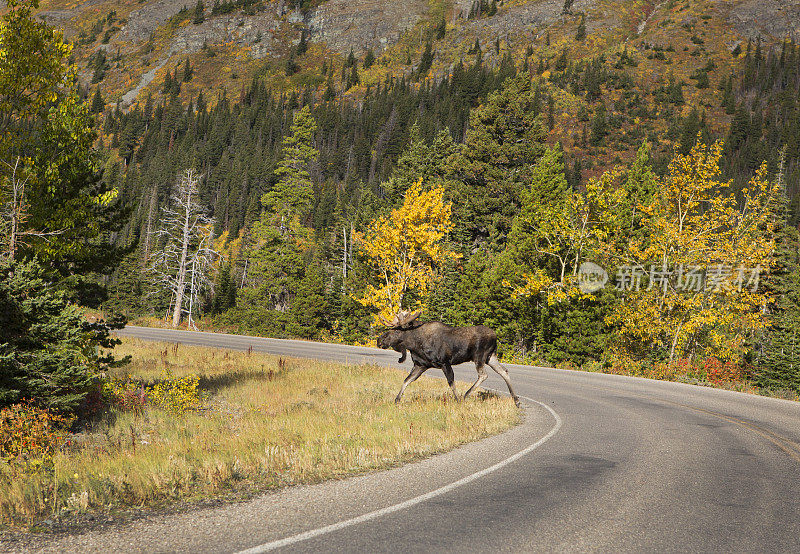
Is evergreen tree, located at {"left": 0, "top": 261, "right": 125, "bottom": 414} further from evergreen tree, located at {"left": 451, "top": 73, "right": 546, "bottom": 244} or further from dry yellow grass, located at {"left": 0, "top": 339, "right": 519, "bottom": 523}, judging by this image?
evergreen tree, located at {"left": 451, "top": 73, "right": 546, "bottom": 244}

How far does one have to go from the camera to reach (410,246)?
32438 mm

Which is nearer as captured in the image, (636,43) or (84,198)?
(84,198)

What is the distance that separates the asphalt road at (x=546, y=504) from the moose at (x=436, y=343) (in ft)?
8.48

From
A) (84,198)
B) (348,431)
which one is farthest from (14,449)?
(84,198)

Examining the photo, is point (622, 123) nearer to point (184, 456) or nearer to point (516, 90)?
point (516, 90)

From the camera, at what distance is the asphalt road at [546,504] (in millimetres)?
4191

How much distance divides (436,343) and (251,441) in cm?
487

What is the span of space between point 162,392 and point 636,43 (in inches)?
7124

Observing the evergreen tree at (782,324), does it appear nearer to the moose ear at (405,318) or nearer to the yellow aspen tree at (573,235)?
the yellow aspen tree at (573,235)

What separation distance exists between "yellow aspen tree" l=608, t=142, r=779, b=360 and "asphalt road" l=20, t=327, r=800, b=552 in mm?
13883

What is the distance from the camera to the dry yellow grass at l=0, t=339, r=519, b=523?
17.5ft

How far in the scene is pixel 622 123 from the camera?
121m

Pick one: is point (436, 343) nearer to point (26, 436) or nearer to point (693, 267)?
point (26, 436)

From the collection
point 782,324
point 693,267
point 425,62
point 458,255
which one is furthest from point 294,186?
point 425,62
